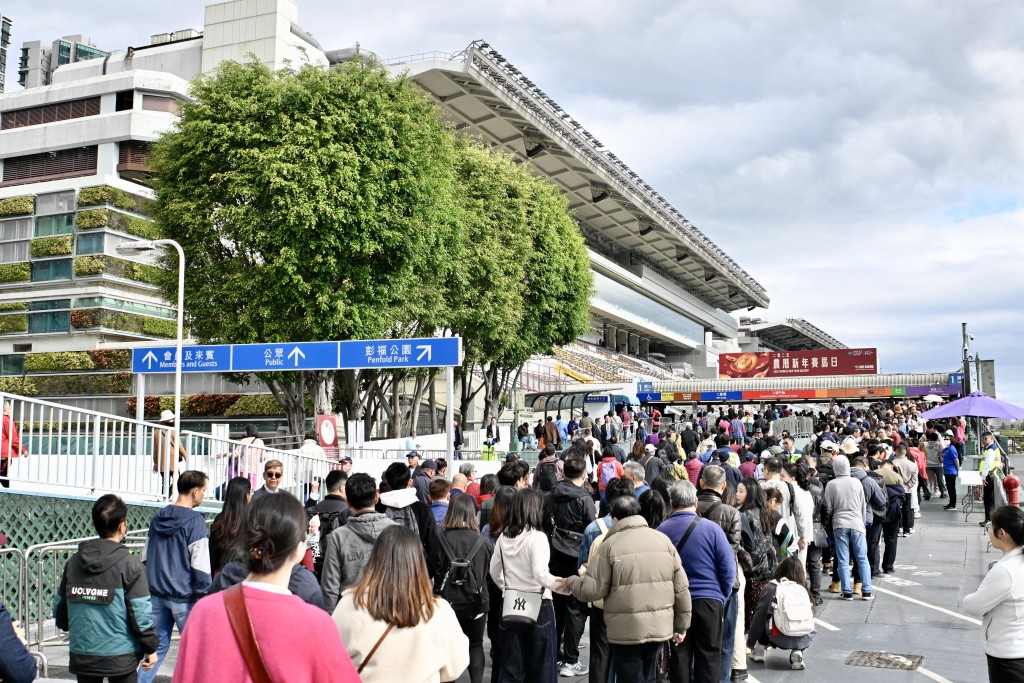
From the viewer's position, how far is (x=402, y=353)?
1938 centimetres

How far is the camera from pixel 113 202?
1315 inches

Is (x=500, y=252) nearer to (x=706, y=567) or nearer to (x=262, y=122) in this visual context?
(x=262, y=122)

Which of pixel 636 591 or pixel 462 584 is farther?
pixel 462 584

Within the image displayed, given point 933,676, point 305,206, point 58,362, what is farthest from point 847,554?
point 58,362

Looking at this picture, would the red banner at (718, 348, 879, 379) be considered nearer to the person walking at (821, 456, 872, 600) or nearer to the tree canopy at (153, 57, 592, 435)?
the tree canopy at (153, 57, 592, 435)

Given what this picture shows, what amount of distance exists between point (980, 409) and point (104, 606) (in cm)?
1770

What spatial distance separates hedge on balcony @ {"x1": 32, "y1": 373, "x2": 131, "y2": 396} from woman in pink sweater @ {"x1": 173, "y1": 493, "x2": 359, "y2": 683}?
1325 inches

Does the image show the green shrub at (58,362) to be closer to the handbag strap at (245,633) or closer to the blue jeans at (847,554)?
the blue jeans at (847,554)

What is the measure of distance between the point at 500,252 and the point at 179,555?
85.8 ft

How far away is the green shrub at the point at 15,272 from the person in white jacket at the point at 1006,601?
3656cm

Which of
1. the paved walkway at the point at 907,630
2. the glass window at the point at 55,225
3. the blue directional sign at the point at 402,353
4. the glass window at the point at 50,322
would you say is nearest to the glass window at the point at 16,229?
the glass window at the point at 55,225

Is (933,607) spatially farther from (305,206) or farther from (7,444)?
(305,206)

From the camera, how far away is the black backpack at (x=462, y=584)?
597 cm

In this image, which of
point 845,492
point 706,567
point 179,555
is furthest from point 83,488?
point 845,492
